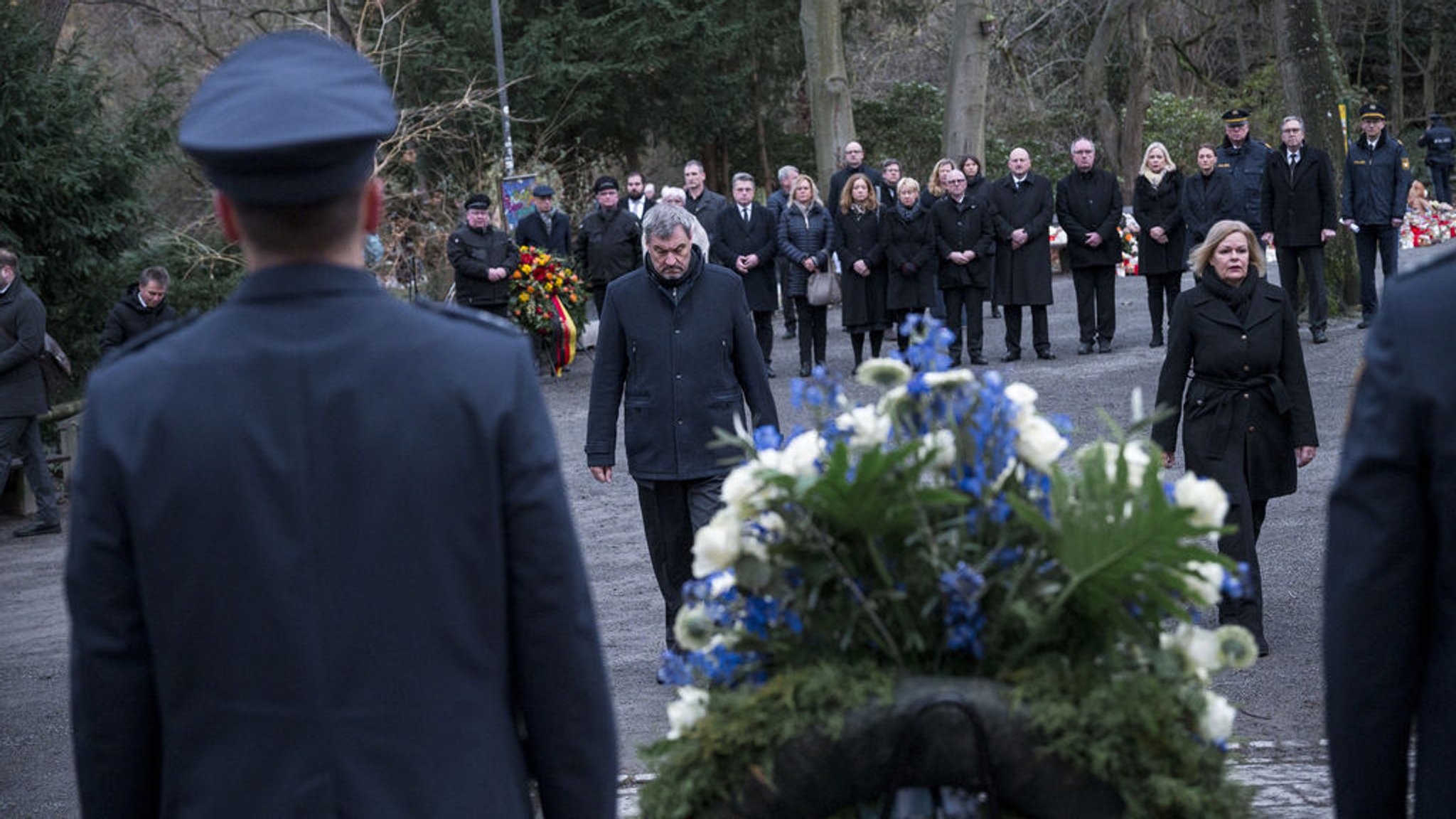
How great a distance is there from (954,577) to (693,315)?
5.64 meters

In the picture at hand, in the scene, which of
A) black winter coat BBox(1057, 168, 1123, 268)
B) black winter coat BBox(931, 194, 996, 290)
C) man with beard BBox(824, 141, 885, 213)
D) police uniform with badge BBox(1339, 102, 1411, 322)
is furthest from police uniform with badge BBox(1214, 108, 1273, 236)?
man with beard BBox(824, 141, 885, 213)

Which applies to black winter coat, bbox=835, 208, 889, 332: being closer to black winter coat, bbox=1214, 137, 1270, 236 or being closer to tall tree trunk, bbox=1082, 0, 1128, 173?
black winter coat, bbox=1214, 137, 1270, 236

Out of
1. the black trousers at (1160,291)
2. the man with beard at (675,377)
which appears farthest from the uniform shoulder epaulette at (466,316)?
the black trousers at (1160,291)

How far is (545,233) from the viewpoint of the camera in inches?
874

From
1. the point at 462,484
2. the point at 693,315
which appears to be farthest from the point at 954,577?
the point at 693,315

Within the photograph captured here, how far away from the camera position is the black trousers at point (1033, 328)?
18.9 metres

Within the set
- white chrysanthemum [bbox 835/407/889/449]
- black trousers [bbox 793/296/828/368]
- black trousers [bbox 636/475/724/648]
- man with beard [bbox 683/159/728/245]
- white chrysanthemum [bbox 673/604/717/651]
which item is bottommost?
black trousers [bbox 636/475/724/648]

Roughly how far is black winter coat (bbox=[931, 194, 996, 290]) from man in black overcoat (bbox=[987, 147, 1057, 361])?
22 centimetres

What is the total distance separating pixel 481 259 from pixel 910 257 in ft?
16.1

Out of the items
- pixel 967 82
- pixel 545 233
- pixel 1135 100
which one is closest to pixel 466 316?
pixel 545 233

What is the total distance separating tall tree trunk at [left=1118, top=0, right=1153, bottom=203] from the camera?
35875 mm

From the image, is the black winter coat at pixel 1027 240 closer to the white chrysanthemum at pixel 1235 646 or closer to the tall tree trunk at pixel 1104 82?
the white chrysanthemum at pixel 1235 646

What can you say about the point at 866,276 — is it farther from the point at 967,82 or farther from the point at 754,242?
the point at 967,82

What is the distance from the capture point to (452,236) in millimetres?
20734
